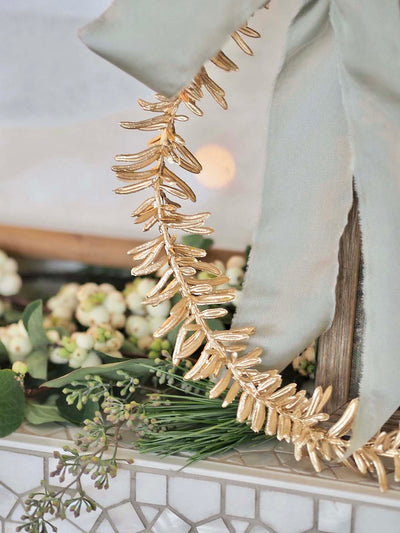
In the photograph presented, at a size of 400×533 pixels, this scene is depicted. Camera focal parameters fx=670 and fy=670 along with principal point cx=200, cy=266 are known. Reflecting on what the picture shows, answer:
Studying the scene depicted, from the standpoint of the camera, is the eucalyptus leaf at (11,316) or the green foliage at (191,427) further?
the eucalyptus leaf at (11,316)

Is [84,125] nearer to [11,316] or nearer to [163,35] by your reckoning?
[11,316]

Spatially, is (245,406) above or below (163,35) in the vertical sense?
below

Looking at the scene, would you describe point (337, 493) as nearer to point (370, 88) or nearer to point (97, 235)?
point (370, 88)

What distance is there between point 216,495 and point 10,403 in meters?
0.18

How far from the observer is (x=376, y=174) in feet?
1.30

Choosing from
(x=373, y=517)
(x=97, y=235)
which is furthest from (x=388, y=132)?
(x=97, y=235)

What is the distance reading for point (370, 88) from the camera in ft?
1.26

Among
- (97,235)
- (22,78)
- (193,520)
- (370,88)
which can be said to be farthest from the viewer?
(97,235)

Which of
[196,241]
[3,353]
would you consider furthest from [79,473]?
[196,241]

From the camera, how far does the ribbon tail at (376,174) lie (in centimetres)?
37

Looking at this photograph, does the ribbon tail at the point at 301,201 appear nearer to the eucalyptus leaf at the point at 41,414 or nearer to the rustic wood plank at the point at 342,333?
the rustic wood plank at the point at 342,333

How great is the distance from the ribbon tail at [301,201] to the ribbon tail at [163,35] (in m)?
0.06

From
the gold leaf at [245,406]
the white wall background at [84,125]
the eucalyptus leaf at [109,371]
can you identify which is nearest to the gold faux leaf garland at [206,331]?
the gold leaf at [245,406]

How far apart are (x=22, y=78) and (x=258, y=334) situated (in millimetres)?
361
